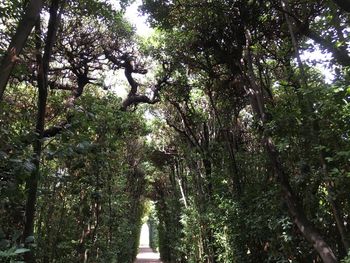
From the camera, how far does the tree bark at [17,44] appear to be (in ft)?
6.79

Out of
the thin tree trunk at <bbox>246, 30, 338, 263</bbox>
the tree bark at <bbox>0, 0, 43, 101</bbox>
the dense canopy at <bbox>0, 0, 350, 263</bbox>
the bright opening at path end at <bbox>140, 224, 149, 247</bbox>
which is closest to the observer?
the tree bark at <bbox>0, 0, 43, 101</bbox>

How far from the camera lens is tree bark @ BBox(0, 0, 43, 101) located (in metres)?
2.07

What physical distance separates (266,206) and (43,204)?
4.74 metres

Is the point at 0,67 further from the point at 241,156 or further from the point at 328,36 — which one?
the point at 241,156

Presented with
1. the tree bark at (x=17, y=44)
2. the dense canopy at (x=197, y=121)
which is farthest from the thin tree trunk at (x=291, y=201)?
the tree bark at (x=17, y=44)

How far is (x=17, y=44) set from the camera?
2143mm

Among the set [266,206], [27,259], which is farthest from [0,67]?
[266,206]

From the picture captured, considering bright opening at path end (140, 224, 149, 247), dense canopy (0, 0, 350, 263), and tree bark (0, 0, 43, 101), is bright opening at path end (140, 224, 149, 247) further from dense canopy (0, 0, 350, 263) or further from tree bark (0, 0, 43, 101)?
tree bark (0, 0, 43, 101)

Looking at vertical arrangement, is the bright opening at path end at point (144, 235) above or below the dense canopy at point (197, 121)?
above

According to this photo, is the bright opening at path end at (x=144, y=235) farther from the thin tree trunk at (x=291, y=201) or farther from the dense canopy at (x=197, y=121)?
the thin tree trunk at (x=291, y=201)

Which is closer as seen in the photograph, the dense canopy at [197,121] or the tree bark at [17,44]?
the tree bark at [17,44]

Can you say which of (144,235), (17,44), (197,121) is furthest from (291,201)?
(144,235)

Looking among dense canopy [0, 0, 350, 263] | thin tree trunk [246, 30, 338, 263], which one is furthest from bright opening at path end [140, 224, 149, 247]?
thin tree trunk [246, 30, 338, 263]

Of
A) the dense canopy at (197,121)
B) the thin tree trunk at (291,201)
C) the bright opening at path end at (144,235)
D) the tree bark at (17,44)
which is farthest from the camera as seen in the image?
the bright opening at path end at (144,235)
